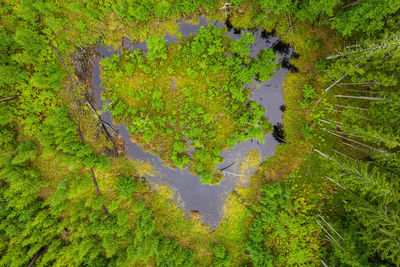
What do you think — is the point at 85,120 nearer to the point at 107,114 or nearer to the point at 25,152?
the point at 107,114

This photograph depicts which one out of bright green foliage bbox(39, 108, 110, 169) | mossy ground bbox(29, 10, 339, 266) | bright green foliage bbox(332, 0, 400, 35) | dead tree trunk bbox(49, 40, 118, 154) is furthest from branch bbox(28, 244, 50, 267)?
bright green foliage bbox(332, 0, 400, 35)

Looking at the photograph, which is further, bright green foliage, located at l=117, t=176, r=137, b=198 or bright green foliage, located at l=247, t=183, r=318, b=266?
bright green foliage, located at l=117, t=176, r=137, b=198

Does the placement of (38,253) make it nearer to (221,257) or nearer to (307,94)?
(221,257)

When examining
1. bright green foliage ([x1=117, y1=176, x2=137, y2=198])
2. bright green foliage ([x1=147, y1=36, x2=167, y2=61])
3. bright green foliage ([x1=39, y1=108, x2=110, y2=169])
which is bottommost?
bright green foliage ([x1=117, y1=176, x2=137, y2=198])

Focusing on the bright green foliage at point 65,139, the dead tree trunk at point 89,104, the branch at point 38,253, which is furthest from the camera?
the dead tree trunk at point 89,104

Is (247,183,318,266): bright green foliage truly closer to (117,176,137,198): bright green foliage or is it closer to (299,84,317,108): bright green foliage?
(299,84,317,108): bright green foliage

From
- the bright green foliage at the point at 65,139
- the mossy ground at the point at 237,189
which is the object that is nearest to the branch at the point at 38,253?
the mossy ground at the point at 237,189

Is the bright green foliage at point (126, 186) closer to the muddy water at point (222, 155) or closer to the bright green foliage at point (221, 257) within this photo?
the muddy water at point (222, 155)

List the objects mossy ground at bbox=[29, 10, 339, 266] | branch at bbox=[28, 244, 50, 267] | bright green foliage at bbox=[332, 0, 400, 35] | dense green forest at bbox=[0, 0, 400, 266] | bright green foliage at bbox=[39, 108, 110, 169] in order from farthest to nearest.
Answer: mossy ground at bbox=[29, 10, 339, 266]
branch at bbox=[28, 244, 50, 267]
bright green foliage at bbox=[39, 108, 110, 169]
dense green forest at bbox=[0, 0, 400, 266]
bright green foliage at bbox=[332, 0, 400, 35]

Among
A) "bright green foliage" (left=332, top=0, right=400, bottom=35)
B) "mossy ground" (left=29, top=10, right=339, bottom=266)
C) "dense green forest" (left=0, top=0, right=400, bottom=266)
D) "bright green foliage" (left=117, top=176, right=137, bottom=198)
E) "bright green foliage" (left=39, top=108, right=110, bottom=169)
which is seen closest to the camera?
"bright green foliage" (left=332, top=0, right=400, bottom=35)
